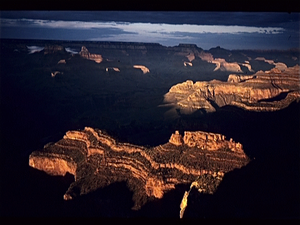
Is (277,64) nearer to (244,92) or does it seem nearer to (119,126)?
(244,92)

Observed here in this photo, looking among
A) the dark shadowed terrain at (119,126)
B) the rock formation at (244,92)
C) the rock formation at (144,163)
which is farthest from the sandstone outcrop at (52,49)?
the rock formation at (144,163)

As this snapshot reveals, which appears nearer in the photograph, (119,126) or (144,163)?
(144,163)

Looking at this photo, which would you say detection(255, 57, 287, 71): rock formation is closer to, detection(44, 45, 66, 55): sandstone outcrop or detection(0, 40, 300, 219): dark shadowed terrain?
detection(0, 40, 300, 219): dark shadowed terrain

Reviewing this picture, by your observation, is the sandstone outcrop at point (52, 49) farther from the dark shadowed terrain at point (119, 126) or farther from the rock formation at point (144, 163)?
the rock formation at point (144, 163)

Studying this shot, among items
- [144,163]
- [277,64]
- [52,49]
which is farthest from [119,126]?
[277,64]
